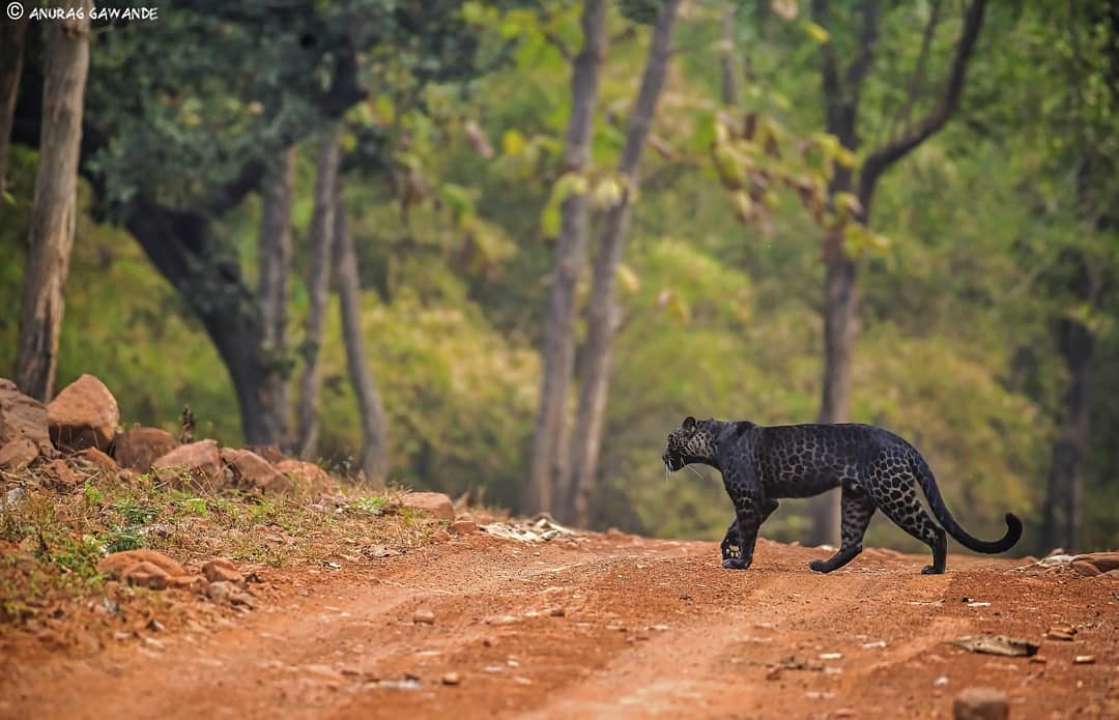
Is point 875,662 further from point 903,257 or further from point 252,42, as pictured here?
point 903,257

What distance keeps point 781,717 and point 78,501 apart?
5.72 metres

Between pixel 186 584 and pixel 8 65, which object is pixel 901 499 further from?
pixel 8 65

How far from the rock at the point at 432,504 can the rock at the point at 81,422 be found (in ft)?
7.85

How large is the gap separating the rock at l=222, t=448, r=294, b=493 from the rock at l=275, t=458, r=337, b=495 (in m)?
0.14

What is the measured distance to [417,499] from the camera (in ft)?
44.4

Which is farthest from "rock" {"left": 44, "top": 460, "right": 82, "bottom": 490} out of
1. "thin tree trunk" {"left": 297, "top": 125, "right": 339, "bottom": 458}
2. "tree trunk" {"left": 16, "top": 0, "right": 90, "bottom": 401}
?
"thin tree trunk" {"left": 297, "top": 125, "right": 339, "bottom": 458}

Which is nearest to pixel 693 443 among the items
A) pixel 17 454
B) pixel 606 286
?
pixel 17 454

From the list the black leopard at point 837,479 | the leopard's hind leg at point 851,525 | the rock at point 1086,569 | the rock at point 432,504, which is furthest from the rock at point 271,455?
the rock at point 1086,569

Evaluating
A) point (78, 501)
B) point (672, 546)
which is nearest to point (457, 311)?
point (672, 546)

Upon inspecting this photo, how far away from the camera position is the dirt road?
7.77m

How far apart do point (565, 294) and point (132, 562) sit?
16.5 meters

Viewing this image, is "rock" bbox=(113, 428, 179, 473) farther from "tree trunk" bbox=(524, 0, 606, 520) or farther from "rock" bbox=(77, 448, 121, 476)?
"tree trunk" bbox=(524, 0, 606, 520)

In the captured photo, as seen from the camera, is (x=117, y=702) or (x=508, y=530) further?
(x=508, y=530)

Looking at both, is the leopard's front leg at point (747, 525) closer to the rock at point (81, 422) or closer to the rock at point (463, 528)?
the rock at point (463, 528)
